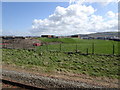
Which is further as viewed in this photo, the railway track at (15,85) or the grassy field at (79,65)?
the grassy field at (79,65)

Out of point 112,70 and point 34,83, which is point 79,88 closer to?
point 34,83

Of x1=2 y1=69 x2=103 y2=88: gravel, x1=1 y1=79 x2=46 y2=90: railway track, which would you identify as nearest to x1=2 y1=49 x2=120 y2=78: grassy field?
x1=2 y1=69 x2=103 y2=88: gravel

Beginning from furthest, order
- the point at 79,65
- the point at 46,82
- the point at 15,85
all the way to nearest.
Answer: the point at 79,65 < the point at 46,82 < the point at 15,85

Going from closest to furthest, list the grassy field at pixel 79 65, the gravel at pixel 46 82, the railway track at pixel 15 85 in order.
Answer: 1. the railway track at pixel 15 85
2. the gravel at pixel 46 82
3. the grassy field at pixel 79 65

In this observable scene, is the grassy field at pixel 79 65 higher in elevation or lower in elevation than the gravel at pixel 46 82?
higher

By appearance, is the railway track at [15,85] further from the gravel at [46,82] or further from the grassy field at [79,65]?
the grassy field at [79,65]

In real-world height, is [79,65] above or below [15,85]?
above

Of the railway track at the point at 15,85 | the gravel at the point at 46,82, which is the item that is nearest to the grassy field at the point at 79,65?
the gravel at the point at 46,82

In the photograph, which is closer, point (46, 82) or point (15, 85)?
point (15, 85)

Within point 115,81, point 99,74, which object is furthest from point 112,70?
point 115,81

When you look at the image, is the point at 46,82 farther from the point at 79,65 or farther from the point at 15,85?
the point at 79,65

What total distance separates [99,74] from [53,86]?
365cm

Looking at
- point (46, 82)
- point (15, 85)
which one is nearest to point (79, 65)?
point (46, 82)

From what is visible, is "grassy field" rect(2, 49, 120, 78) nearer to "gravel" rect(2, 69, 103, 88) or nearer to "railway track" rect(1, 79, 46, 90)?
"gravel" rect(2, 69, 103, 88)
